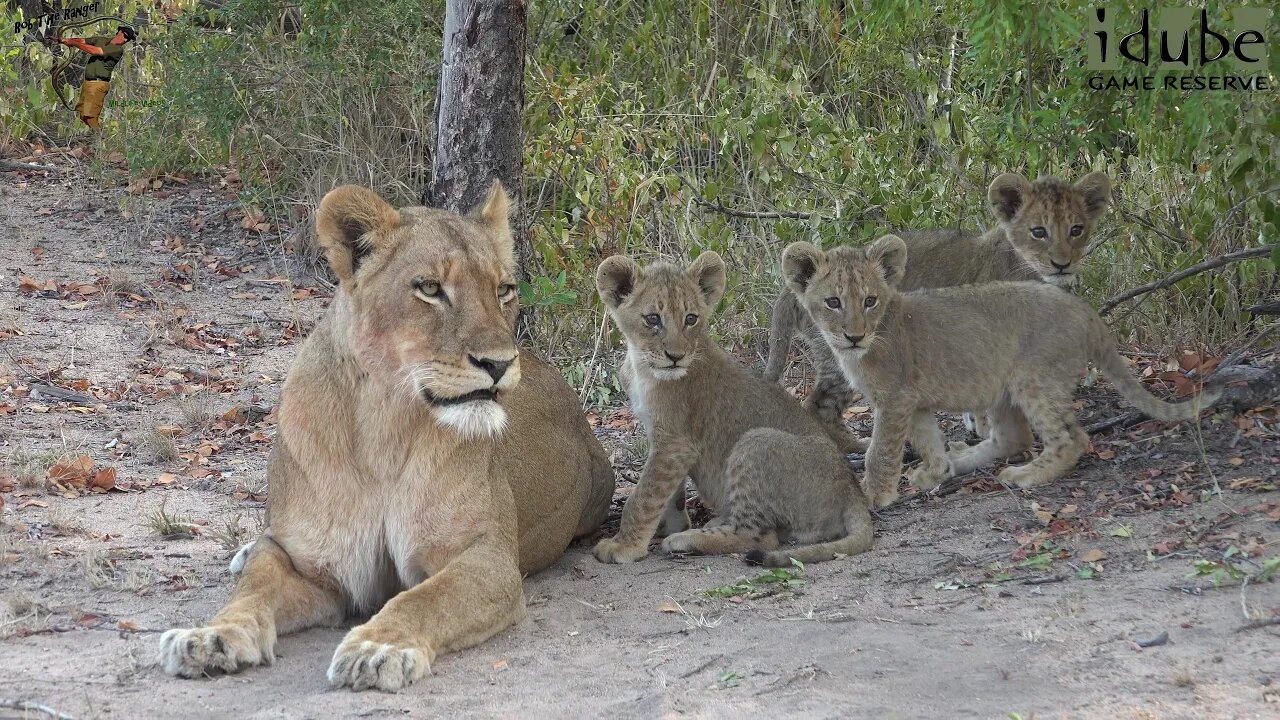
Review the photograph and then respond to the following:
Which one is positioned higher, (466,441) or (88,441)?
(466,441)

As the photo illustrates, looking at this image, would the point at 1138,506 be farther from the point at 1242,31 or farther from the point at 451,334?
the point at 451,334

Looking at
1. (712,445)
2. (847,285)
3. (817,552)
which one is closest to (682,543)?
(712,445)

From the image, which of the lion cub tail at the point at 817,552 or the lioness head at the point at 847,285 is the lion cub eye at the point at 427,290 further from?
the lioness head at the point at 847,285

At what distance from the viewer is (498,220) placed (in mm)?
4766

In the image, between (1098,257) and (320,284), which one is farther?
(320,284)

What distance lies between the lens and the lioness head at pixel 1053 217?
258 inches

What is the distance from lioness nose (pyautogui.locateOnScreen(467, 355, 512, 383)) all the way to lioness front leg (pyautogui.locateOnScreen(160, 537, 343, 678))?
98cm

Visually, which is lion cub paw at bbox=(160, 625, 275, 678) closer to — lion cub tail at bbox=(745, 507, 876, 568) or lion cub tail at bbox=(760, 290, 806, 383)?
lion cub tail at bbox=(745, 507, 876, 568)

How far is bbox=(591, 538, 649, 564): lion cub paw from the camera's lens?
5.55 metres

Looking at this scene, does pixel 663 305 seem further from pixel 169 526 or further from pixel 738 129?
pixel 169 526

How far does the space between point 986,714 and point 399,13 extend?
7.27 meters

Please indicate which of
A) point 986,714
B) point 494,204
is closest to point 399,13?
point 494,204

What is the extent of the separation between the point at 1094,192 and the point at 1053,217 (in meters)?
0.27

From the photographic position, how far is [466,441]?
4562 mm
